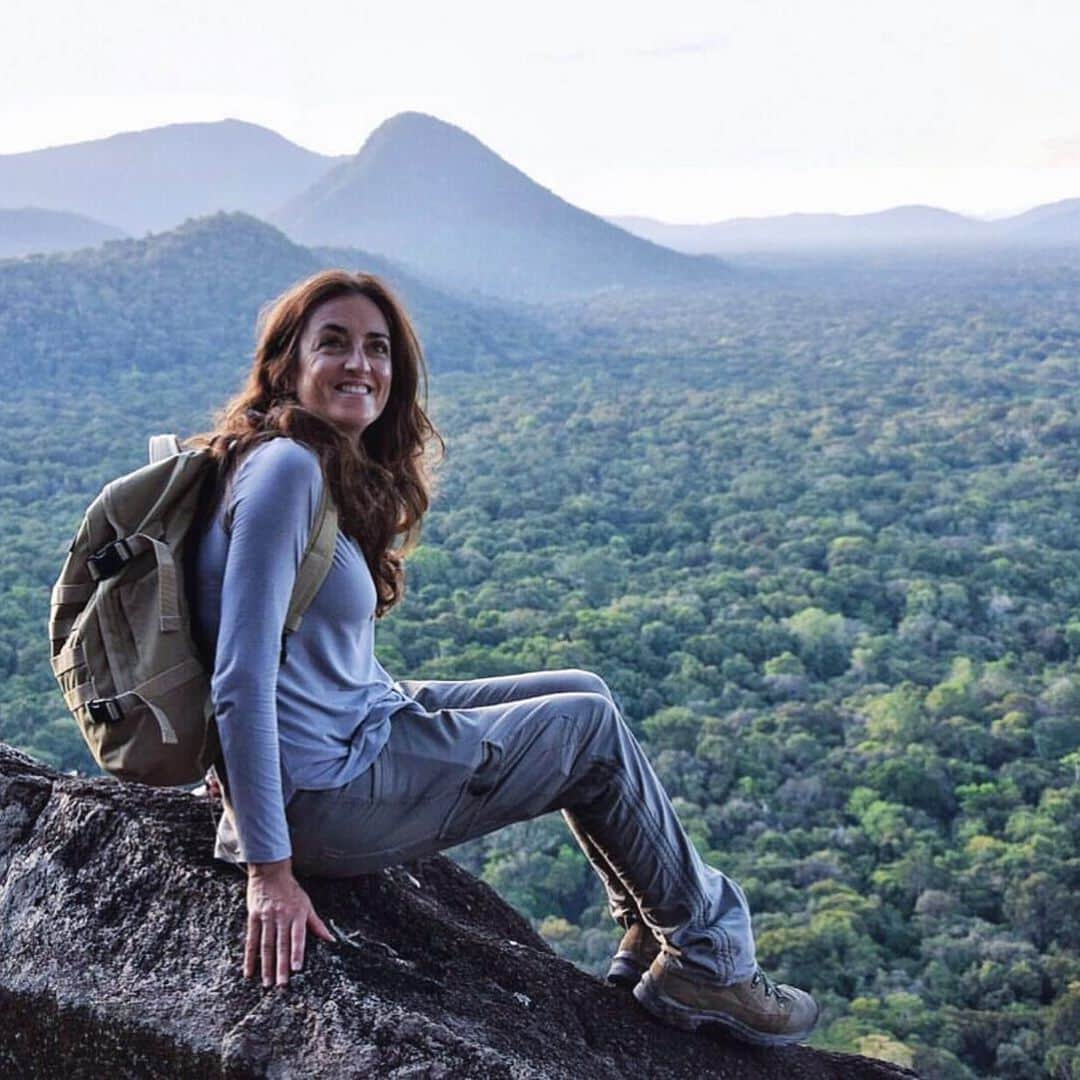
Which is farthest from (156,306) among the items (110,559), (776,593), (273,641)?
(273,641)

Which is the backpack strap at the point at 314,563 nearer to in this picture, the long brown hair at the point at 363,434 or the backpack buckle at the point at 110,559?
the long brown hair at the point at 363,434

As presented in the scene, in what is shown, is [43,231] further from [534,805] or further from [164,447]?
[534,805]

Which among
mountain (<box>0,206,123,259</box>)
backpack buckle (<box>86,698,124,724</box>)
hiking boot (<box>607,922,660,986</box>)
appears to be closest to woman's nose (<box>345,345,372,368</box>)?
backpack buckle (<box>86,698,124,724</box>)

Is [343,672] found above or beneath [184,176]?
beneath

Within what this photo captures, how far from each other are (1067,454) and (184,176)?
132295 millimetres

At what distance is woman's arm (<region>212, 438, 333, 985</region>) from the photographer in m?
1.89

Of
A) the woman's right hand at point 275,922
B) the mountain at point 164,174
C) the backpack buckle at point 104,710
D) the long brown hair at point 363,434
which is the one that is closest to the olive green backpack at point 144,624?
the backpack buckle at point 104,710

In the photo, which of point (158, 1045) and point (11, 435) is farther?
point (11, 435)

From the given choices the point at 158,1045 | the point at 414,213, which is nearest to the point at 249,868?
the point at 158,1045

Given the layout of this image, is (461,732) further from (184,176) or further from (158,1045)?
(184,176)

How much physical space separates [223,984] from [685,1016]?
869 millimetres

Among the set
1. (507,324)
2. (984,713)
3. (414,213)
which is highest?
(414,213)

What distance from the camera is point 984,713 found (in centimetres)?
2019

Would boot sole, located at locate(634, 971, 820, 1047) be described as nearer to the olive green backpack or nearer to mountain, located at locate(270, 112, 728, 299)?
the olive green backpack
